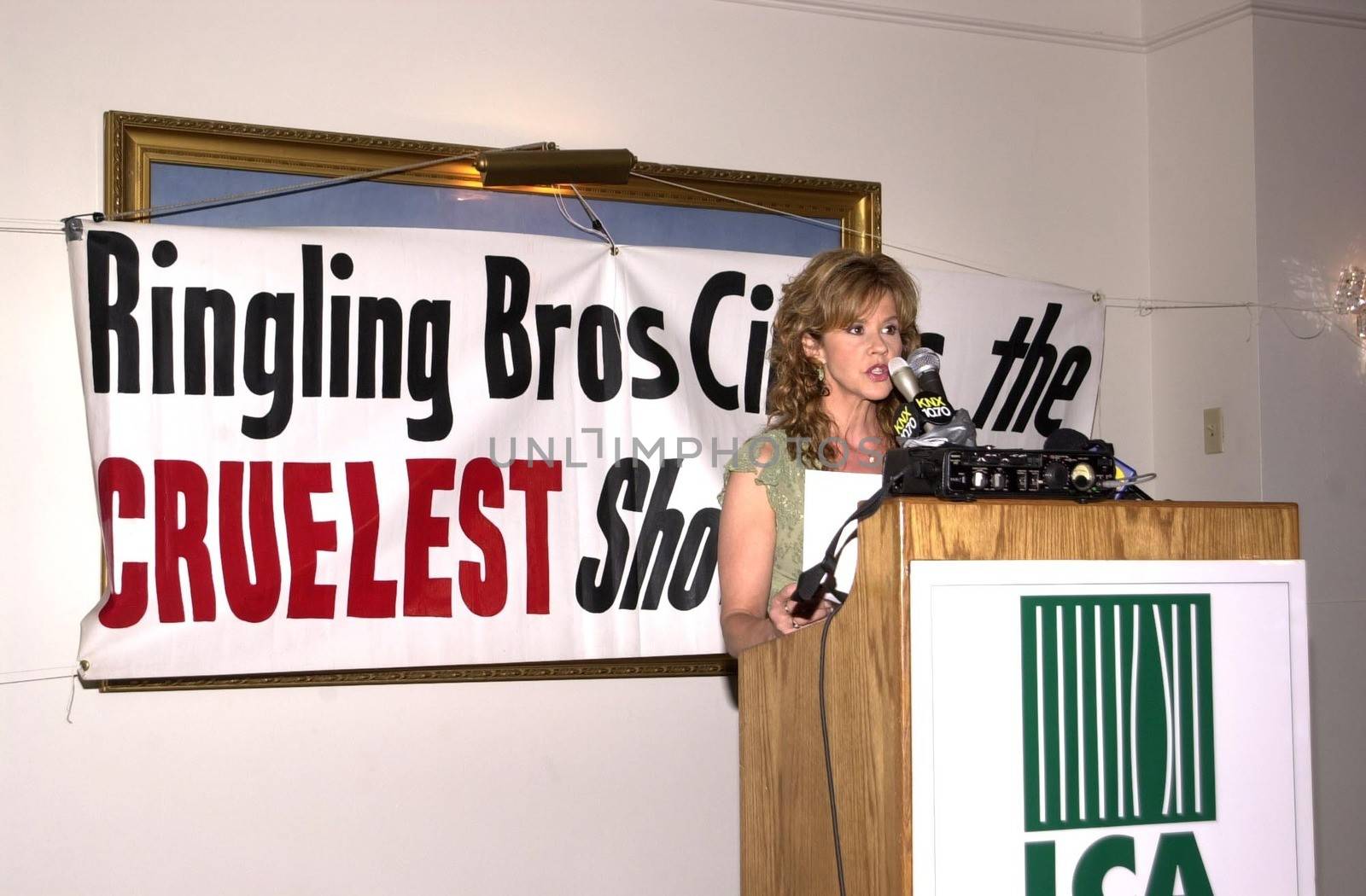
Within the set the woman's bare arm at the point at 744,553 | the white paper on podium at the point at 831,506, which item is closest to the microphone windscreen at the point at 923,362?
the white paper on podium at the point at 831,506

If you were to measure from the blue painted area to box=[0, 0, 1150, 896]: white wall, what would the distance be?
13 cm

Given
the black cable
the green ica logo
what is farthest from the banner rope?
the green ica logo

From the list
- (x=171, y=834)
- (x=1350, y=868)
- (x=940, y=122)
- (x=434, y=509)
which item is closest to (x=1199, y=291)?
(x=940, y=122)

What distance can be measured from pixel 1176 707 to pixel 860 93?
2.20 meters

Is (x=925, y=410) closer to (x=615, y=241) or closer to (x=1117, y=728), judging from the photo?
(x=1117, y=728)

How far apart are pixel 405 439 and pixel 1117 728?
1733 millimetres

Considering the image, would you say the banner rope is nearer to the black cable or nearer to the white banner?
the white banner

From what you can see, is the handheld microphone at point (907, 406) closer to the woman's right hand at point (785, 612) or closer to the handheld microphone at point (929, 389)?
the handheld microphone at point (929, 389)

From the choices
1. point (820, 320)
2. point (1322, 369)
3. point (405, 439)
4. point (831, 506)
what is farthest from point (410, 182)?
point (1322, 369)

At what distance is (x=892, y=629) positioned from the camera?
100 centimetres

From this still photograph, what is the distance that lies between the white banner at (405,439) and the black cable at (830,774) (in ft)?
4.71

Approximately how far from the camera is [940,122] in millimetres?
3016

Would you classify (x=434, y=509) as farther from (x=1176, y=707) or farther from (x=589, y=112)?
(x=1176, y=707)

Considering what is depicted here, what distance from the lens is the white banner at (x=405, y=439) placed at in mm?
2291
